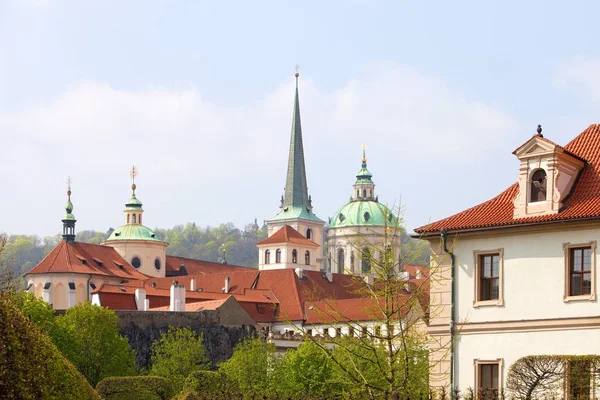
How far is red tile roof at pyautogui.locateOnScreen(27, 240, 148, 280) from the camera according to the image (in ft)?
426

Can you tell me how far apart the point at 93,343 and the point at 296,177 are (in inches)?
4334

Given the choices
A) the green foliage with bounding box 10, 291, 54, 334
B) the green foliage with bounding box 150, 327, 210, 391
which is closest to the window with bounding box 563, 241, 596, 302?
the green foliage with bounding box 10, 291, 54, 334

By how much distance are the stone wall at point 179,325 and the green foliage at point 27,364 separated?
58.6 metres

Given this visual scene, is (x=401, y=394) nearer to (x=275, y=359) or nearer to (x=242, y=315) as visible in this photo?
(x=275, y=359)

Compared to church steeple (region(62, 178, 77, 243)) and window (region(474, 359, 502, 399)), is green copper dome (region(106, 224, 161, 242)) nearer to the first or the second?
church steeple (region(62, 178, 77, 243))

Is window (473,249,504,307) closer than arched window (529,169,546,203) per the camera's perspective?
No

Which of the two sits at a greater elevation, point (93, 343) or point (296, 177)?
point (296, 177)

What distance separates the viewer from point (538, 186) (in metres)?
34.5

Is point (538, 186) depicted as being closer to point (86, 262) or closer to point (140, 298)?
point (140, 298)

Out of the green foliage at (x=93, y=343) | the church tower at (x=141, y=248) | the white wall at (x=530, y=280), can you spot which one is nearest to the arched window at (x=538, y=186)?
the white wall at (x=530, y=280)

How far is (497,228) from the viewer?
3469 centimetres

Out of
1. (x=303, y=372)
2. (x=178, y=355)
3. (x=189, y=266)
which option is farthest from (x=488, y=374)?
(x=189, y=266)

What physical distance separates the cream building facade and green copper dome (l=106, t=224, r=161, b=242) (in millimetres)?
112636

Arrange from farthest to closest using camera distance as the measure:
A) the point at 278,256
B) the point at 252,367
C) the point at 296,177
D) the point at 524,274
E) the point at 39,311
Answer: the point at 296,177 < the point at 278,256 < the point at 252,367 < the point at 39,311 < the point at 524,274
